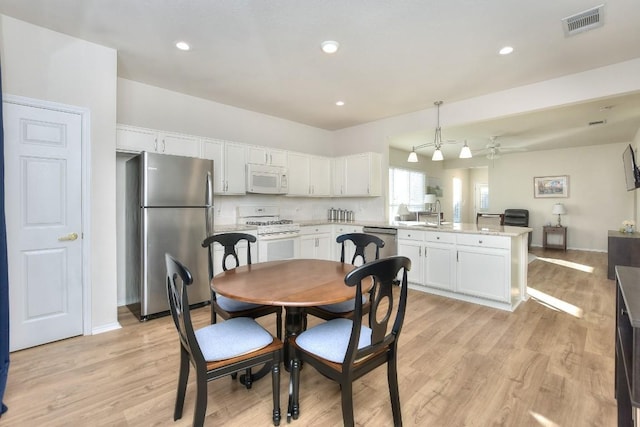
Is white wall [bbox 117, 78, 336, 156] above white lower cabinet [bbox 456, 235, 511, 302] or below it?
above

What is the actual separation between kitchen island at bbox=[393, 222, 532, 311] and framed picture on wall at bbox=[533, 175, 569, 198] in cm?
542

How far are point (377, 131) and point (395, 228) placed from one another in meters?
1.90

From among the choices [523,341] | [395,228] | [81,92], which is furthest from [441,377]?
[81,92]

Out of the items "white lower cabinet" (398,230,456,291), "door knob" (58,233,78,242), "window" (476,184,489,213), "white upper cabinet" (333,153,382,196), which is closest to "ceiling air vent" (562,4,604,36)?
"white lower cabinet" (398,230,456,291)

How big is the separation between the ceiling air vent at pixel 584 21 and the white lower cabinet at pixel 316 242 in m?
3.70

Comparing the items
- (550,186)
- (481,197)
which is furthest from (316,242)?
(481,197)

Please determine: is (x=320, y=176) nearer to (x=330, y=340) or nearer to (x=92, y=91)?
(x=92, y=91)

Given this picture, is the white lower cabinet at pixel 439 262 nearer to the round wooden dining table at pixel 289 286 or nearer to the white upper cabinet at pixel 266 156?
the round wooden dining table at pixel 289 286

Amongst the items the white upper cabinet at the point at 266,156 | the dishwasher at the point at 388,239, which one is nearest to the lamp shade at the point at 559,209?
the dishwasher at the point at 388,239

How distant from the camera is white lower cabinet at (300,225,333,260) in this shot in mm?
4797

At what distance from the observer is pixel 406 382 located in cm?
207

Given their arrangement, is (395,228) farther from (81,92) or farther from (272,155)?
(81,92)

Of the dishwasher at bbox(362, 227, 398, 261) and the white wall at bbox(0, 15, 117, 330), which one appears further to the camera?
the dishwasher at bbox(362, 227, 398, 261)

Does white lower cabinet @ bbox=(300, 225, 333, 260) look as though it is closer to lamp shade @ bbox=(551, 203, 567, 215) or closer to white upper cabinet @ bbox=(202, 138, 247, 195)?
white upper cabinet @ bbox=(202, 138, 247, 195)
